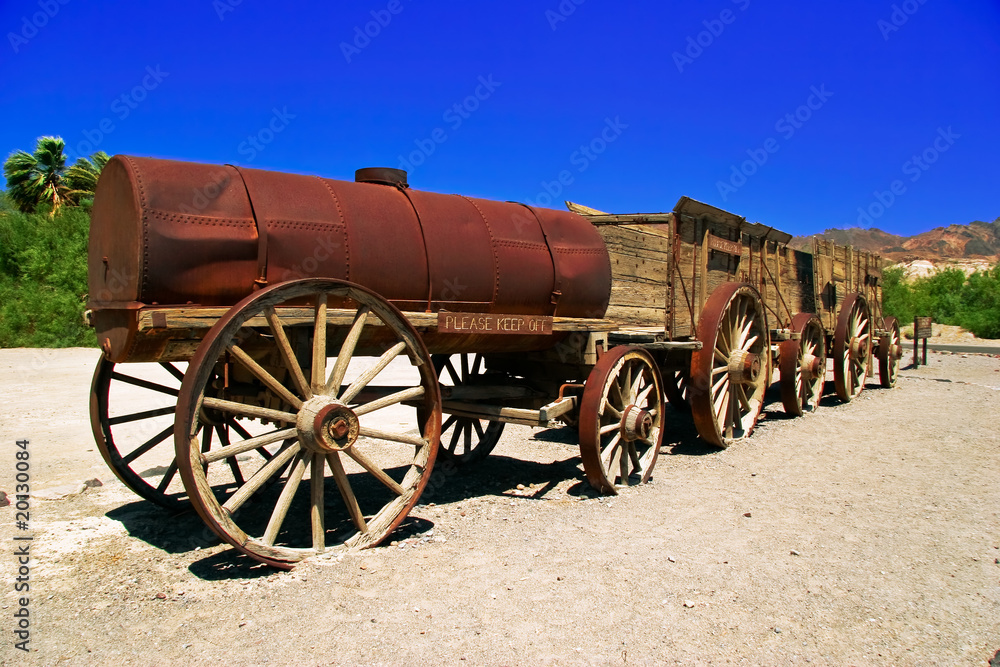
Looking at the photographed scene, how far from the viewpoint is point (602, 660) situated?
3.11 meters

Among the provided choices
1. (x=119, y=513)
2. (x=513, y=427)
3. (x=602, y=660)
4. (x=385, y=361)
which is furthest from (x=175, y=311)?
(x=513, y=427)

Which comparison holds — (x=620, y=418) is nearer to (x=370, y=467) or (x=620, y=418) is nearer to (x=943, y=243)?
(x=370, y=467)

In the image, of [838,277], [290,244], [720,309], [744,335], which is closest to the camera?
[290,244]

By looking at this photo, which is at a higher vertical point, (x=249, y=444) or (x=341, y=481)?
(x=249, y=444)

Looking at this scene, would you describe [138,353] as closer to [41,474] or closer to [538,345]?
[538,345]

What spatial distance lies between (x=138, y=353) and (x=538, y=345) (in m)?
3.11

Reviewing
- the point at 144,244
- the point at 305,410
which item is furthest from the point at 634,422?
the point at 144,244

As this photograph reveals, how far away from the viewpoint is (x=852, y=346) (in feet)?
39.8

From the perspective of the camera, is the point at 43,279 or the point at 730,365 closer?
the point at 730,365

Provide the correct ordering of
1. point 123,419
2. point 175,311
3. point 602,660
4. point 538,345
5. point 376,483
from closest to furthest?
point 602,660 < point 175,311 < point 123,419 < point 538,345 < point 376,483

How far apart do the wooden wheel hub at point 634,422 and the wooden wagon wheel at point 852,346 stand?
21.8 feet

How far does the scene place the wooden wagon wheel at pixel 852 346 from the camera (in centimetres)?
1159

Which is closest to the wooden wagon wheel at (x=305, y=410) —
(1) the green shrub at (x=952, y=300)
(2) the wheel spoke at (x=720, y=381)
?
(2) the wheel spoke at (x=720, y=381)

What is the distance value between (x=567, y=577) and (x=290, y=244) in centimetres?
258
